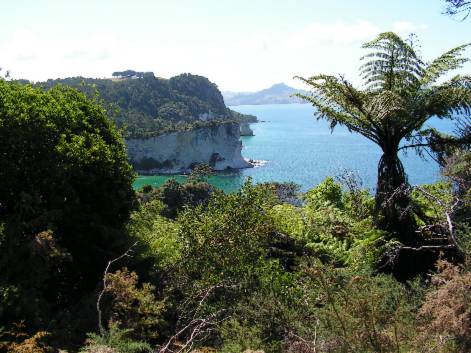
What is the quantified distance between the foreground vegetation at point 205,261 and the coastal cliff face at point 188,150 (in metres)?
79.6

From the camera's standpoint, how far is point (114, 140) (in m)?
8.81

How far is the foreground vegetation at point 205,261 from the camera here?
3.78m

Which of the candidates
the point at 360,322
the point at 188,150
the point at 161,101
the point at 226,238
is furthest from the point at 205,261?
the point at 161,101

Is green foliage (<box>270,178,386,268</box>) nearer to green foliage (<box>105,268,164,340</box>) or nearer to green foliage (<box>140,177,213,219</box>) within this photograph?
green foliage (<box>105,268,164,340</box>)

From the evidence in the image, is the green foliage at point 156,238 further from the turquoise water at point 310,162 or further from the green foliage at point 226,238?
the turquoise water at point 310,162

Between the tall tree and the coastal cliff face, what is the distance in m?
81.3

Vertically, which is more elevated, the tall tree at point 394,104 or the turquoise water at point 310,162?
the tall tree at point 394,104

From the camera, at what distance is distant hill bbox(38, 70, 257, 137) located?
95438 mm

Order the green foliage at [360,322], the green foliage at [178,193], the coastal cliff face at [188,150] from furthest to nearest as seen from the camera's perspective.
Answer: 1. the coastal cliff face at [188,150]
2. the green foliage at [178,193]
3. the green foliage at [360,322]

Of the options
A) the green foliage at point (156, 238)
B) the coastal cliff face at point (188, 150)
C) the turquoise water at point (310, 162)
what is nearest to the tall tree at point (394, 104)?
the green foliage at point (156, 238)

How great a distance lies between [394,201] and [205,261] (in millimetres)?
2503

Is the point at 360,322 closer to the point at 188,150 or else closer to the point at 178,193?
the point at 178,193

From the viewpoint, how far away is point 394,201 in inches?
246

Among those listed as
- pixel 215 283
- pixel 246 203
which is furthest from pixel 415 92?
pixel 215 283
